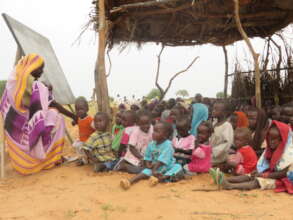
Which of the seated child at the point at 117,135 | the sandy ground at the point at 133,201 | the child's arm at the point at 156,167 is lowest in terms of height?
the sandy ground at the point at 133,201

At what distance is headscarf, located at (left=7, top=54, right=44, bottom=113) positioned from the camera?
4031 millimetres

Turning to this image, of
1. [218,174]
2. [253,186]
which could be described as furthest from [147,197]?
[253,186]

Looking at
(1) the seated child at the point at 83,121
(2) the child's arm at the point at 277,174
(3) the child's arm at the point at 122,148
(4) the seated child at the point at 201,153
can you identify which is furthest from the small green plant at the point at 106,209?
(1) the seated child at the point at 83,121

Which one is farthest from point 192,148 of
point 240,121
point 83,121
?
point 83,121

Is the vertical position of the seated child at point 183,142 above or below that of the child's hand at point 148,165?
above

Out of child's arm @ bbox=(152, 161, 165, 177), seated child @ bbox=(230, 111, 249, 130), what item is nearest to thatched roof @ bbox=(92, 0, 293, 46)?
seated child @ bbox=(230, 111, 249, 130)

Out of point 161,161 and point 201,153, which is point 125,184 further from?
point 201,153

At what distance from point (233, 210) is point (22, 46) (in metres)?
4.28

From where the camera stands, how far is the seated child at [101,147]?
165 inches

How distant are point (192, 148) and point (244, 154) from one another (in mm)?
652

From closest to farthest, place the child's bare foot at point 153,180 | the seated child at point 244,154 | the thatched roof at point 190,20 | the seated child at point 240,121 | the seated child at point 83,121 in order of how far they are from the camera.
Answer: the child's bare foot at point 153,180
the seated child at point 244,154
the seated child at point 83,121
the seated child at point 240,121
the thatched roof at point 190,20

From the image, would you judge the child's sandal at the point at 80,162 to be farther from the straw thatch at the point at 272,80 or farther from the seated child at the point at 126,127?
the straw thatch at the point at 272,80

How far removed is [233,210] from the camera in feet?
8.55

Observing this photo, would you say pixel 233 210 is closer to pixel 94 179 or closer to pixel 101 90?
pixel 94 179
